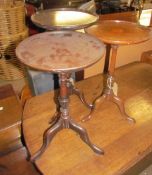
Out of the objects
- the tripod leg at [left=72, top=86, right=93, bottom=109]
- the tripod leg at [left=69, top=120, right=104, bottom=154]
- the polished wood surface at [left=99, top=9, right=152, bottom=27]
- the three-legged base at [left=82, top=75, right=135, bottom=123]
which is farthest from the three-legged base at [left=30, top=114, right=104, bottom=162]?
the polished wood surface at [left=99, top=9, right=152, bottom=27]

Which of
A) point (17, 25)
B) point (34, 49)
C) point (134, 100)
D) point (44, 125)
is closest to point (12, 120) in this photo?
point (44, 125)

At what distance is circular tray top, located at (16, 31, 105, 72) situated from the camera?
68cm

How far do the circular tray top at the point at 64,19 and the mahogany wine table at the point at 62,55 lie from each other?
0.17ft

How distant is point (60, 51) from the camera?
0.76 m

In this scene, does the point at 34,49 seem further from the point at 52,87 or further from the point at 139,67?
the point at 139,67

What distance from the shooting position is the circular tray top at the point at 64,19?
94 cm

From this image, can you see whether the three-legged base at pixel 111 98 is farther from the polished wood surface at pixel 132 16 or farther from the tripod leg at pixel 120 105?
the polished wood surface at pixel 132 16

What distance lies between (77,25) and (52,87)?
0.64 metres

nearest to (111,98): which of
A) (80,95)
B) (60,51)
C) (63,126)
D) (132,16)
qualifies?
(80,95)

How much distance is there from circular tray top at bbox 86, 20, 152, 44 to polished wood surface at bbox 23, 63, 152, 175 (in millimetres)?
382

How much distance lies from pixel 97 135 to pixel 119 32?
53cm

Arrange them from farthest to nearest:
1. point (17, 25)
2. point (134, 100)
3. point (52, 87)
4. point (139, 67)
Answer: point (17, 25) < point (139, 67) < point (52, 87) < point (134, 100)

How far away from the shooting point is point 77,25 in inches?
37.2

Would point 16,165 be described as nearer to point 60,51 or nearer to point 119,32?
point 60,51
